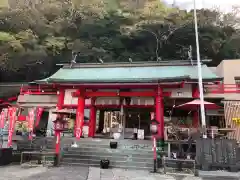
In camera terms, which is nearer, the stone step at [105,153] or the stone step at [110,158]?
the stone step at [110,158]

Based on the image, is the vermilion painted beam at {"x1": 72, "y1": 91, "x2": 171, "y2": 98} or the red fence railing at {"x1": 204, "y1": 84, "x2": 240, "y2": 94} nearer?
the vermilion painted beam at {"x1": 72, "y1": 91, "x2": 171, "y2": 98}

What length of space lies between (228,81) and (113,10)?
64.9 ft

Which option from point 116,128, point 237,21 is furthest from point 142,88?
point 237,21

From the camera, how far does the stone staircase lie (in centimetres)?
988

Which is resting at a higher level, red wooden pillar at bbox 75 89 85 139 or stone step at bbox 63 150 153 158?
red wooden pillar at bbox 75 89 85 139

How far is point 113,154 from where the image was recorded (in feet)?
34.8

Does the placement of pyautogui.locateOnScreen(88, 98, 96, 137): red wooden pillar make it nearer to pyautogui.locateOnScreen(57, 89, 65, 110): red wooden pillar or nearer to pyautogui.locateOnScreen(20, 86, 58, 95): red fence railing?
pyautogui.locateOnScreen(57, 89, 65, 110): red wooden pillar

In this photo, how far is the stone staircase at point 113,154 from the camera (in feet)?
32.4

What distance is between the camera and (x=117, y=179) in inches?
295

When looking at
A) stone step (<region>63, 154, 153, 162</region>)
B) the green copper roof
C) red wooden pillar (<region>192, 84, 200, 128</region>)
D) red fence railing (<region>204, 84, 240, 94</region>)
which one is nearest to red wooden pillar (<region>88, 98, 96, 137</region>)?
the green copper roof

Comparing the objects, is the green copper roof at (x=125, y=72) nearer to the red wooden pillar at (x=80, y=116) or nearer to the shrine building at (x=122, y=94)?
the shrine building at (x=122, y=94)

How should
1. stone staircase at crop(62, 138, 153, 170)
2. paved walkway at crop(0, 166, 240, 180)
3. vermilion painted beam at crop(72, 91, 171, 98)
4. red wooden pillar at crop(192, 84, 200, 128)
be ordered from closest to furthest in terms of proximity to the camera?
paved walkway at crop(0, 166, 240, 180), stone staircase at crop(62, 138, 153, 170), red wooden pillar at crop(192, 84, 200, 128), vermilion painted beam at crop(72, 91, 171, 98)

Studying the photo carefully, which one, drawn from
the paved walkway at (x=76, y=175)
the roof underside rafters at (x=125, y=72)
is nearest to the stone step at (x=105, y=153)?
the paved walkway at (x=76, y=175)

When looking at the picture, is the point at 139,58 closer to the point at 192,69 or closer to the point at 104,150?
the point at 192,69
